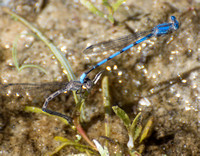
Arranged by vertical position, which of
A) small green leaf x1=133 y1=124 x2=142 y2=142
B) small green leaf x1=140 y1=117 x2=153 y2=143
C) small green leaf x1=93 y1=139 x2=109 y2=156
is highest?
small green leaf x1=93 y1=139 x2=109 y2=156

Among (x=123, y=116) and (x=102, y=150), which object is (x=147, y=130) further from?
(x=102, y=150)

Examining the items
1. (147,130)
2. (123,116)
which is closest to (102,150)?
(123,116)

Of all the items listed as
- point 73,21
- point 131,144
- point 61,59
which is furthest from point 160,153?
point 73,21

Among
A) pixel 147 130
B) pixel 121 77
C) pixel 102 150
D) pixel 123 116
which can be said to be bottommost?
pixel 147 130

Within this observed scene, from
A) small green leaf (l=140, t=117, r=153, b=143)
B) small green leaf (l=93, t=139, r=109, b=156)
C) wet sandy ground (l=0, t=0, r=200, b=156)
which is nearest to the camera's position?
small green leaf (l=93, t=139, r=109, b=156)

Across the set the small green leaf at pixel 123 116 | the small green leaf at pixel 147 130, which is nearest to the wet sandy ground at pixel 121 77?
the small green leaf at pixel 147 130

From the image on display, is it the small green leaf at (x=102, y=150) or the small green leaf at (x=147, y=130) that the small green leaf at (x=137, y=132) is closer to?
the small green leaf at (x=147, y=130)

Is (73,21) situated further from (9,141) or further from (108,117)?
(9,141)

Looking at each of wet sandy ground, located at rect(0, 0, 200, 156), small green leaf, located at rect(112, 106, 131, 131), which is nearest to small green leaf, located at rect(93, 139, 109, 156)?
wet sandy ground, located at rect(0, 0, 200, 156)

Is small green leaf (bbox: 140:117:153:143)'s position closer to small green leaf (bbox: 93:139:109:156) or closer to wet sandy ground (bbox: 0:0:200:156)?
wet sandy ground (bbox: 0:0:200:156)
